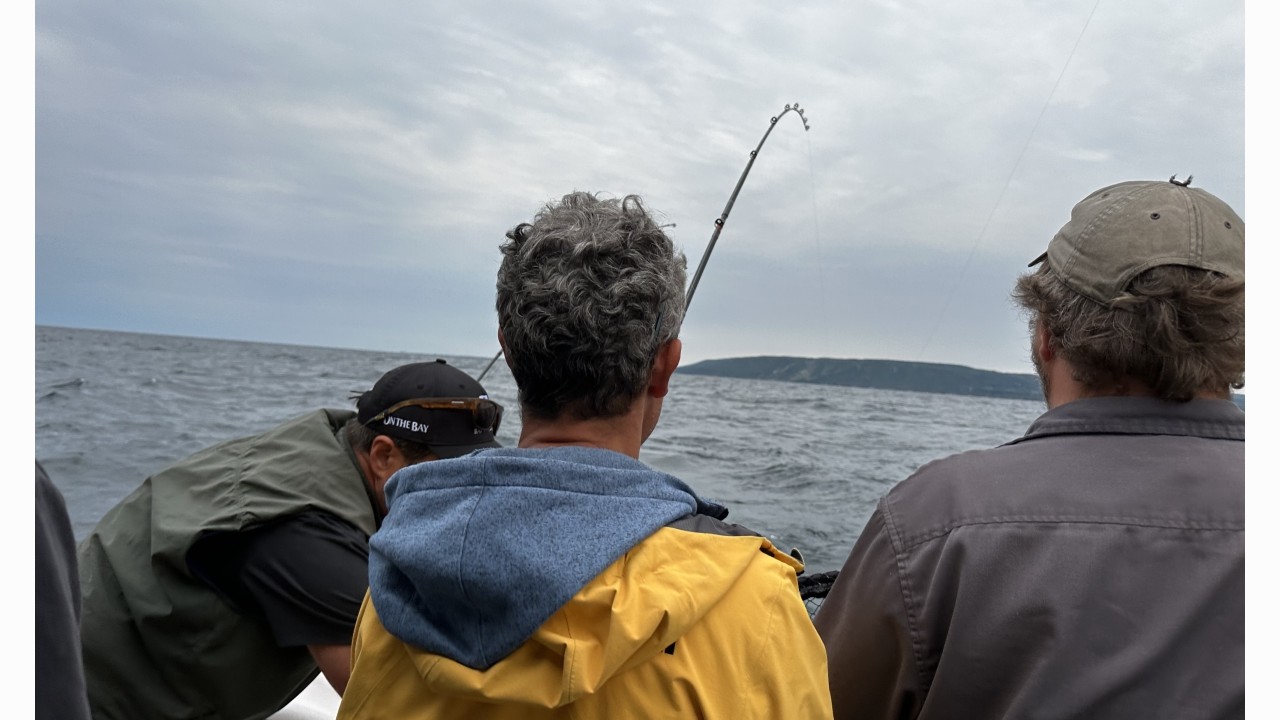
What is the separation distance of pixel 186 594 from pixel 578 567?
5.19 feet

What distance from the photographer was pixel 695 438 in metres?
14.9

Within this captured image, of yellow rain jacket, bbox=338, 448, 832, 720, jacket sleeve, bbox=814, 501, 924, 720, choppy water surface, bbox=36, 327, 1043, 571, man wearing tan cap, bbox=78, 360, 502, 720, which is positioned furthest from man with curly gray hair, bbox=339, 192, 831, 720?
choppy water surface, bbox=36, 327, 1043, 571

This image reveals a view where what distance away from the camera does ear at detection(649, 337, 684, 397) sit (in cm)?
152

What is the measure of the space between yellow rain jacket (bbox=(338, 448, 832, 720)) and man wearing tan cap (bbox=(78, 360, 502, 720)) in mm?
1021

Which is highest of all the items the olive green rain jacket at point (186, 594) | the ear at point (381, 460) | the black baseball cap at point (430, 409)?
the black baseball cap at point (430, 409)

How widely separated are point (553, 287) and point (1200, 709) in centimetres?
115

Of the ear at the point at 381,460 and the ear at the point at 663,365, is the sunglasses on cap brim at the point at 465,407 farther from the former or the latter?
the ear at the point at 663,365

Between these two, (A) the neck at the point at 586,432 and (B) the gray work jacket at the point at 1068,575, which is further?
(A) the neck at the point at 586,432

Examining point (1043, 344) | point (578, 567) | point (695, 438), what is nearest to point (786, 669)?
point (578, 567)

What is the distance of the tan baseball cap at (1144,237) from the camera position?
149cm

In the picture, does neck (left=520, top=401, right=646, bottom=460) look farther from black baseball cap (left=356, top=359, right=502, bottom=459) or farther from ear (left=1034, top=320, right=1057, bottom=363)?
black baseball cap (left=356, top=359, right=502, bottom=459)

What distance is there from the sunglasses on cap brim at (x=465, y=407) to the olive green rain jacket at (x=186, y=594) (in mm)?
286

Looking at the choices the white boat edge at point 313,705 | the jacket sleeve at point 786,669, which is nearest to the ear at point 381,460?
the white boat edge at point 313,705

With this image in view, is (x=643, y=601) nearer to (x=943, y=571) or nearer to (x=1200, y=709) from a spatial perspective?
(x=943, y=571)
